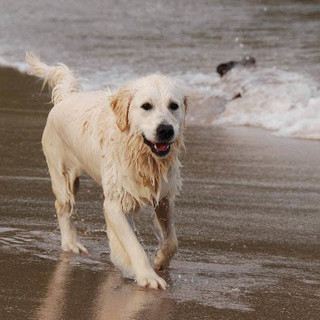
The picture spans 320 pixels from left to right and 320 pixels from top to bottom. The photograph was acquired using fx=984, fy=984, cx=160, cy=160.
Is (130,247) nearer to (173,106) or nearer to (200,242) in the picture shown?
(173,106)

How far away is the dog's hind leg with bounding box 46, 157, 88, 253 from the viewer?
22.4 ft

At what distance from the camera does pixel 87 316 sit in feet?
16.3

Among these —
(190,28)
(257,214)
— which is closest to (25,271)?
(257,214)

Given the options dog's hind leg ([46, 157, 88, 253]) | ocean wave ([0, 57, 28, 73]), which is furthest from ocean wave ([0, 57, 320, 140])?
dog's hind leg ([46, 157, 88, 253])

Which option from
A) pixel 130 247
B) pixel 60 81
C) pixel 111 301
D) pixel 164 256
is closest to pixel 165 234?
pixel 164 256

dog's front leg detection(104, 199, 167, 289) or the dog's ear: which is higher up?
the dog's ear

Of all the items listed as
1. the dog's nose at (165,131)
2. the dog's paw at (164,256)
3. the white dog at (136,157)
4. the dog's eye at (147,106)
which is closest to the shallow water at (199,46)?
the white dog at (136,157)

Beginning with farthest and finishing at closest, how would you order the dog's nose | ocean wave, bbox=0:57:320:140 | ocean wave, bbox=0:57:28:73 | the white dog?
ocean wave, bbox=0:57:28:73 < ocean wave, bbox=0:57:320:140 < the white dog < the dog's nose

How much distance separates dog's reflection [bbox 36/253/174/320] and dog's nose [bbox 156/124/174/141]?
0.89 meters

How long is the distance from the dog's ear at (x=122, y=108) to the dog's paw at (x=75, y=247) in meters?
1.08

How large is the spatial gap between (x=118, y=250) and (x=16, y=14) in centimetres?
2101

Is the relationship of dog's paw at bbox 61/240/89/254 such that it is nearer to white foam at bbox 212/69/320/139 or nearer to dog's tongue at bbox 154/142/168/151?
dog's tongue at bbox 154/142/168/151

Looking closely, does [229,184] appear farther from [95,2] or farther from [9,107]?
[95,2]

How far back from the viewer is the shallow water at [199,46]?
1285 centimetres
